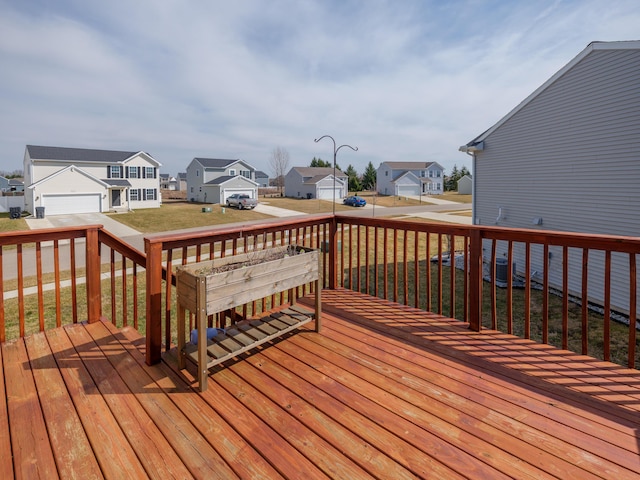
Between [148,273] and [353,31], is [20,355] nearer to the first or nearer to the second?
[148,273]

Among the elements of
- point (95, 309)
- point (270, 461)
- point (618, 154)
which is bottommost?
point (270, 461)

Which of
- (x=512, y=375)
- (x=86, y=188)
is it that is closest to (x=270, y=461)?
(x=512, y=375)

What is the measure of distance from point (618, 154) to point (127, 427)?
9.99 m

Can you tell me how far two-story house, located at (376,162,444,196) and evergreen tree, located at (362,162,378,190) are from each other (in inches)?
112

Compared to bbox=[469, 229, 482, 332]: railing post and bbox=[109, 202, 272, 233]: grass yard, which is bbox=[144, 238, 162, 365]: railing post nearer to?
bbox=[469, 229, 482, 332]: railing post

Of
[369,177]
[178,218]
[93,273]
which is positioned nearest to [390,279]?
[93,273]

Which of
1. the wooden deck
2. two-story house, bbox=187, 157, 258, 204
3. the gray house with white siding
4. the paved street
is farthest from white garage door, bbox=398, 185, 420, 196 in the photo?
the wooden deck

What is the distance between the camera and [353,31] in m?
7.18

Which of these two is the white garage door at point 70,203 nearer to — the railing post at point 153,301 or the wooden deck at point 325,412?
the wooden deck at point 325,412

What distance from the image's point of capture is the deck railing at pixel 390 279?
2.51 metres

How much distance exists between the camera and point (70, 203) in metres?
23.8

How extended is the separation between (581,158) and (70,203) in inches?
1113

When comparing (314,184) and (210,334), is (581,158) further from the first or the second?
(314,184)

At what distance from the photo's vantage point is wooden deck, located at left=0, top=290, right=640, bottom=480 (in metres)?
1.58
